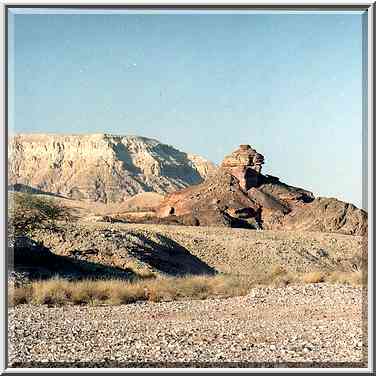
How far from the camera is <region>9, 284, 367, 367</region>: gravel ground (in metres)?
5.67

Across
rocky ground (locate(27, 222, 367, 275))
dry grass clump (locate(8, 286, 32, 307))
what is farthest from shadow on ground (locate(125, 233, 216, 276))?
dry grass clump (locate(8, 286, 32, 307))

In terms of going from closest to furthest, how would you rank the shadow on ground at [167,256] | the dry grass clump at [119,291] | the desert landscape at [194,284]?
the desert landscape at [194,284]
the dry grass clump at [119,291]
the shadow on ground at [167,256]

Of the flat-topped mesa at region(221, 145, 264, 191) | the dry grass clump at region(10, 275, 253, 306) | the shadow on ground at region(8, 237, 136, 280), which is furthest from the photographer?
the flat-topped mesa at region(221, 145, 264, 191)

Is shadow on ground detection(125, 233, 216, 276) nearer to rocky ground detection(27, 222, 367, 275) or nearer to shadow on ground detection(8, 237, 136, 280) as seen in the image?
rocky ground detection(27, 222, 367, 275)

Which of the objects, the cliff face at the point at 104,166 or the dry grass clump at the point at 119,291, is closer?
the dry grass clump at the point at 119,291

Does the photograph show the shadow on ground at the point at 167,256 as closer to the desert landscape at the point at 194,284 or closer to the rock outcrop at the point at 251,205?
the desert landscape at the point at 194,284

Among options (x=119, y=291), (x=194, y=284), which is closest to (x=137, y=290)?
(x=119, y=291)

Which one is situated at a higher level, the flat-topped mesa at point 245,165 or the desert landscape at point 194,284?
the flat-topped mesa at point 245,165

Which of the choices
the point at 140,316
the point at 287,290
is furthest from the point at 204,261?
the point at 140,316

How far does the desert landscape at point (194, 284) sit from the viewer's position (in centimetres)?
592

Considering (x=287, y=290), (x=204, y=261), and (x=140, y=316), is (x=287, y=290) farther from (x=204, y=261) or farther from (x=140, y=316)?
(x=204, y=261)

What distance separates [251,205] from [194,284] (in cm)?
2917

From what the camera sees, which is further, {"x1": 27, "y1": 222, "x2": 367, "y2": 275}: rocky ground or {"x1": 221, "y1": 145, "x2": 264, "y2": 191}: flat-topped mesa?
{"x1": 221, "y1": 145, "x2": 264, "y2": 191}: flat-topped mesa

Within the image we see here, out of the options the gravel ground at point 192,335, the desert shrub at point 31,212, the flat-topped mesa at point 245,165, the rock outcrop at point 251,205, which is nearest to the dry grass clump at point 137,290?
the gravel ground at point 192,335
